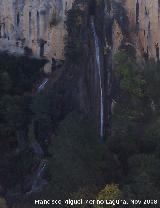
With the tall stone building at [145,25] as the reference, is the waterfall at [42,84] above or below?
below

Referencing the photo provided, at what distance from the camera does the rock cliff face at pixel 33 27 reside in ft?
64.2

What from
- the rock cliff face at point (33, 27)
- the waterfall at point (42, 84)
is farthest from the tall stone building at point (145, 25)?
the waterfall at point (42, 84)

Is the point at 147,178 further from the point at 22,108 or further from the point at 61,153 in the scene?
the point at 22,108

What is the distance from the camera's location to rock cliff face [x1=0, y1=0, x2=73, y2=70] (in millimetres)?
19578

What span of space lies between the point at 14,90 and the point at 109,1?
4317mm

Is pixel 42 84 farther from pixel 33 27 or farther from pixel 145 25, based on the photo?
pixel 145 25

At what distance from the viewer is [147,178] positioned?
1148 cm

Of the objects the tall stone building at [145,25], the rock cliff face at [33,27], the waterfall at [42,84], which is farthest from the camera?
the rock cliff face at [33,27]

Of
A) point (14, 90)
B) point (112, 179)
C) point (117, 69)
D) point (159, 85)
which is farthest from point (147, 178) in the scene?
point (14, 90)

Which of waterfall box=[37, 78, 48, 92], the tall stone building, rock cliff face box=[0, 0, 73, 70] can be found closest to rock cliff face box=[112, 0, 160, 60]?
the tall stone building

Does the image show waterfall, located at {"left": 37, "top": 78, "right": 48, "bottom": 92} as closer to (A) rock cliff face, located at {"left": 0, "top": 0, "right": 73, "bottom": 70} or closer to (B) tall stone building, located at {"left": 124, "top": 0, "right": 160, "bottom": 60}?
(A) rock cliff face, located at {"left": 0, "top": 0, "right": 73, "bottom": 70}

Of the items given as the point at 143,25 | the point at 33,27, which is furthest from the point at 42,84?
the point at 143,25

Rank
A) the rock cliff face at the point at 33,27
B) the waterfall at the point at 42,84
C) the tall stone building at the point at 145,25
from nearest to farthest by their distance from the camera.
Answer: the tall stone building at the point at 145,25
the waterfall at the point at 42,84
the rock cliff face at the point at 33,27

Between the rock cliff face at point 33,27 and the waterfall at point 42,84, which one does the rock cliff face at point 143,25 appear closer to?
the rock cliff face at point 33,27
